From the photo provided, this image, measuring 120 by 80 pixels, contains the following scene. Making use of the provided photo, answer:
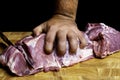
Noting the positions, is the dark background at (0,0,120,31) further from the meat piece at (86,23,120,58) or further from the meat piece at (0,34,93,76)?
the meat piece at (0,34,93,76)

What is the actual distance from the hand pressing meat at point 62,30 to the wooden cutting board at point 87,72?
0.34 feet

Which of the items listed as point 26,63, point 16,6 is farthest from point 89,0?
point 26,63

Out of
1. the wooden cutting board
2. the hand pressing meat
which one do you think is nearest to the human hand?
the hand pressing meat

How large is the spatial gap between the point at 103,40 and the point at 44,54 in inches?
14.4

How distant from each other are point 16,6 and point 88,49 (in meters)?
0.99

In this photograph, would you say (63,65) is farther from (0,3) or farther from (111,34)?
(0,3)

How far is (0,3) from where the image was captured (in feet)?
9.12

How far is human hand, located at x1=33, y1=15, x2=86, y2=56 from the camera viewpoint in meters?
1.87

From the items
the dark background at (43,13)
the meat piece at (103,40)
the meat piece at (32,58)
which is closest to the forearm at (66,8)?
the meat piece at (103,40)

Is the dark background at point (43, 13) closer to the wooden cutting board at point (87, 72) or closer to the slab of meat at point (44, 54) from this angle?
the slab of meat at point (44, 54)

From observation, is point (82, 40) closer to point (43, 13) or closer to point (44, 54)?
point (44, 54)

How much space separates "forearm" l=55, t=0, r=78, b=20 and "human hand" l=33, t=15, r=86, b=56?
8 centimetres

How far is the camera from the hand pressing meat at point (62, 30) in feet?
6.16

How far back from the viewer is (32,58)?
1.83m
